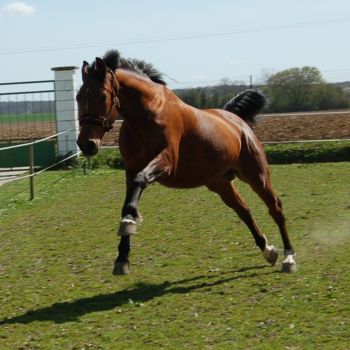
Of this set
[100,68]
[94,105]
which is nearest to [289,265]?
[94,105]

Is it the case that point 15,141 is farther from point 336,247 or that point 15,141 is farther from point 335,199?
point 336,247

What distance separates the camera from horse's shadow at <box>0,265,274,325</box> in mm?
5633

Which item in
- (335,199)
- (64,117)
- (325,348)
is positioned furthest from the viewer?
(64,117)

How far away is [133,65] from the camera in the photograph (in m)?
6.64

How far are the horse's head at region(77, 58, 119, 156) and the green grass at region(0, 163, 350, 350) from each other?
4.46 feet

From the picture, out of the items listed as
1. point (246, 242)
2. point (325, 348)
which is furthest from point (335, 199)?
point (325, 348)

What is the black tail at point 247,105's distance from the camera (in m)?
8.21

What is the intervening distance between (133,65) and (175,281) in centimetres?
203

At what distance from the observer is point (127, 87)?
6.20m

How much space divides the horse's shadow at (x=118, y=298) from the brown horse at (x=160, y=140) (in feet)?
0.88

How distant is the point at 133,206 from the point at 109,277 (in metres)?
1.38

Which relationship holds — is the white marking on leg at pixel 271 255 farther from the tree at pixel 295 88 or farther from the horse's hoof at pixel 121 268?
the tree at pixel 295 88

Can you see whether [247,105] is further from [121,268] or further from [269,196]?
[121,268]

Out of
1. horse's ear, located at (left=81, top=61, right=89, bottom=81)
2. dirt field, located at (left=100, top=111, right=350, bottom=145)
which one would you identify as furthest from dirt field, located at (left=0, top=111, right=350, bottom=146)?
horse's ear, located at (left=81, top=61, right=89, bottom=81)
